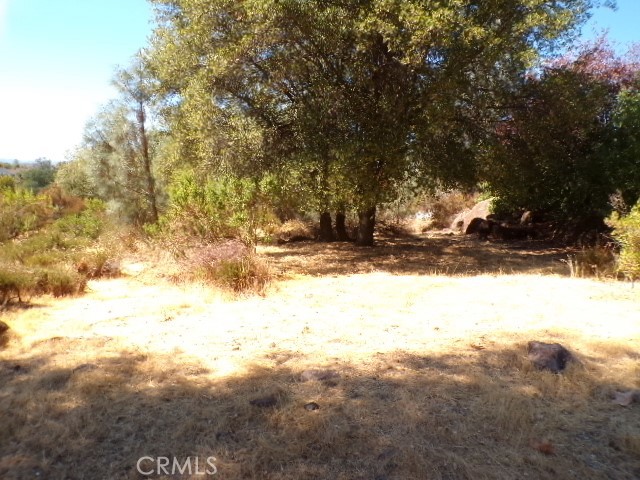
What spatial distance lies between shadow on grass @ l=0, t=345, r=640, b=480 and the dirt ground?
0.01 meters

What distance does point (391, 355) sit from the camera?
4.30 metres

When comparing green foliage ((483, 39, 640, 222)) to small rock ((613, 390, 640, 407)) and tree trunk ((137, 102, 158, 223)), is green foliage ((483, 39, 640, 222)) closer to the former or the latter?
small rock ((613, 390, 640, 407))

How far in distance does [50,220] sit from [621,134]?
50.2ft

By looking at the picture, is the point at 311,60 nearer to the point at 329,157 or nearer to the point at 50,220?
the point at 329,157

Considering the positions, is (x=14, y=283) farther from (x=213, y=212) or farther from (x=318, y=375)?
(x=318, y=375)

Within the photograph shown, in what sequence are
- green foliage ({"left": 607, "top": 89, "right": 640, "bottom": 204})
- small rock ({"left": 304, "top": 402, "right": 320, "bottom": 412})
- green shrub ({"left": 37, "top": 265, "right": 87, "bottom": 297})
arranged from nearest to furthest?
small rock ({"left": 304, "top": 402, "right": 320, "bottom": 412}) → green shrub ({"left": 37, "top": 265, "right": 87, "bottom": 297}) → green foliage ({"left": 607, "top": 89, "right": 640, "bottom": 204})

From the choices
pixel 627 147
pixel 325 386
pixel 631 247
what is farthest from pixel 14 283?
pixel 627 147

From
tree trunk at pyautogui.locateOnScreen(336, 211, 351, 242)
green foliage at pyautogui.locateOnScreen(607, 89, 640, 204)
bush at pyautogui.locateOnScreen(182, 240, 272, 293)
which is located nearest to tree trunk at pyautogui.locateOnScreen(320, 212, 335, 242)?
tree trunk at pyautogui.locateOnScreen(336, 211, 351, 242)

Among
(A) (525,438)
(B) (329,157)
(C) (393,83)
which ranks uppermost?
(C) (393,83)

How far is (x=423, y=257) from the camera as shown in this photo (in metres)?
11.6

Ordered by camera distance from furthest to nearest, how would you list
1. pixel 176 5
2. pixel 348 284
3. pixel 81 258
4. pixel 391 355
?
pixel 176 5, pixel 81 258, pixel 348 284, pixel 391 355

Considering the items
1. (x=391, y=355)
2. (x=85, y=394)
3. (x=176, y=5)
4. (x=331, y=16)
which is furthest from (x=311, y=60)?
(x=85, y=394)

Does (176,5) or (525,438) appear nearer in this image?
(525,438)

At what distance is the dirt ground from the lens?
2768 mm
